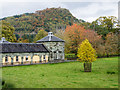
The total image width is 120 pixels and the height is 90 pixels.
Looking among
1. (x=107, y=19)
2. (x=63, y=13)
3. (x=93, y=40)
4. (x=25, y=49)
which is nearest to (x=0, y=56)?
(x=25, y=49)

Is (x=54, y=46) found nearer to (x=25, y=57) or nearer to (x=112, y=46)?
(x=25, y=57)

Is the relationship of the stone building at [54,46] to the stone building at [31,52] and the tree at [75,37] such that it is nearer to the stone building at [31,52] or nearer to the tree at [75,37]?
the stone building at [31,52]

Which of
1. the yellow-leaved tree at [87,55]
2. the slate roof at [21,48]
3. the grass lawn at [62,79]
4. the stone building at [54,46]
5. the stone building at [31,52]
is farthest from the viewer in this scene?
the stone building at [54,46]

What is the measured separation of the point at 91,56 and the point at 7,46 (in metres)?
19.5

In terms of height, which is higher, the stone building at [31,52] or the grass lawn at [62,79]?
the stone building at [31,52]

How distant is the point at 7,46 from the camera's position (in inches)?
1361

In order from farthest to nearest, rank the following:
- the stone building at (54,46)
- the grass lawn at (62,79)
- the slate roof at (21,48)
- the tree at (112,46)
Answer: the tree at (112,46), the stone building at (54,46), the slate roof at (21,48), the grass lawn at (62,79)

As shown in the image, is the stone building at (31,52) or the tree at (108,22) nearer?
the stone building at (31,52)

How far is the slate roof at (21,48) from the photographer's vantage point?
3363cm

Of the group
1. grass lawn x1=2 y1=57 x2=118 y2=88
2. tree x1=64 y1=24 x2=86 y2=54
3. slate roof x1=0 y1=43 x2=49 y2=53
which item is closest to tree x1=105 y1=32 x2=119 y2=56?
tree x1=64 y1=24 x2=86 y2=54

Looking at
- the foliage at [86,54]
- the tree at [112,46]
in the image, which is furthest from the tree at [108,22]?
the foliage at [86,54]

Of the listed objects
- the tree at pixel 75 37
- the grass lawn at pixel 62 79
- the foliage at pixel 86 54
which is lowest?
the grass lawn at pixel 62 79

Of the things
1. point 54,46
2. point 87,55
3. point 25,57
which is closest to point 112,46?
point 54,46

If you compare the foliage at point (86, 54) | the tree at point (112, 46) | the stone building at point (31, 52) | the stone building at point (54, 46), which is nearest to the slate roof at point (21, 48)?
the stone building at point (31, 52)
